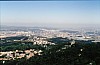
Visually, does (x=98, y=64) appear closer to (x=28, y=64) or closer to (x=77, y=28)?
(x=28, y=64)

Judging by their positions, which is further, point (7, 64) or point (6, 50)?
point (6, 50)

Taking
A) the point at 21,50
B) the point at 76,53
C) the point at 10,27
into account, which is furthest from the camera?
the point at 10,27

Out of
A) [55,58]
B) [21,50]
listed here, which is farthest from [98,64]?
[21,50]

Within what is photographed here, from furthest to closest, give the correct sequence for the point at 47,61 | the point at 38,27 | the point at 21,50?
the point at 38,27, the point at 21,50, the point at 47,61

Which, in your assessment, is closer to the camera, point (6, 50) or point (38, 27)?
point (6, 50)

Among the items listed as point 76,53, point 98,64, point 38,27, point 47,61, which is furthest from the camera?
point 38,27

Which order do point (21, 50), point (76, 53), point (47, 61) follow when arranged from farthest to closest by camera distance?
1. point (21, 50)
2. point (76, 53)
3. point (47, 61)

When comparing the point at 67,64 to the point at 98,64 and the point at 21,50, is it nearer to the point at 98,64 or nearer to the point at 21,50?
the point at 98,64

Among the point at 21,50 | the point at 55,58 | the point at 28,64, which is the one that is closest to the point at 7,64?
the point at 28,64
